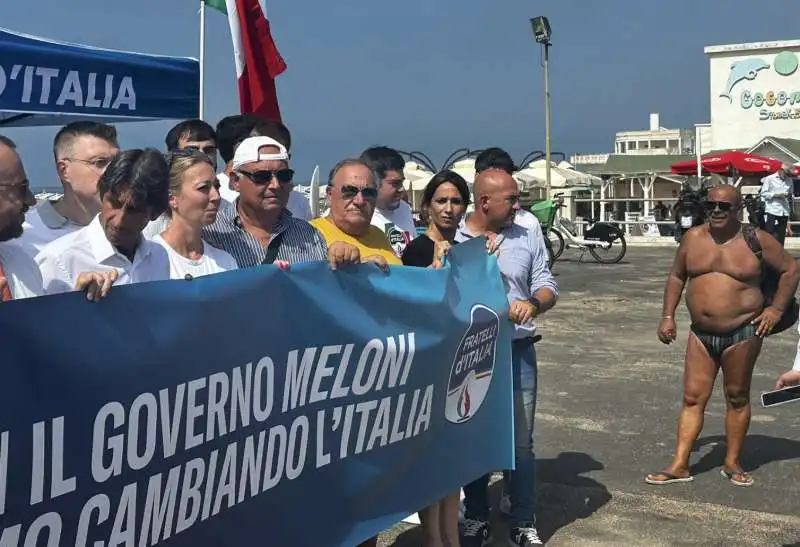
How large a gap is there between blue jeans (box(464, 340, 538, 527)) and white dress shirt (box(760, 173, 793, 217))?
1649 centimetres

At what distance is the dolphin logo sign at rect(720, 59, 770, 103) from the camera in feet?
140

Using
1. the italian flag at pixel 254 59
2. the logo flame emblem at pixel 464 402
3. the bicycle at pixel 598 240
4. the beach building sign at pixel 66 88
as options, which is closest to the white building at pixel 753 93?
the bicycle at pixel 598 240

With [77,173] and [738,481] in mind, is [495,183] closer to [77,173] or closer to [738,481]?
[77,173]

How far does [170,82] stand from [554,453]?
156 inches

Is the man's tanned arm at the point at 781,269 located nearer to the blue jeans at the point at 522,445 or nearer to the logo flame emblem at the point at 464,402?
the blue jeans at the point at 522,445

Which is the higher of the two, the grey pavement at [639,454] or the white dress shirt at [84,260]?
the white dress shirt at [84,260]

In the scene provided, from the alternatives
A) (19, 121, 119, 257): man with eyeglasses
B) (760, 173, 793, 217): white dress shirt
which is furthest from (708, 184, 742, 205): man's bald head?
(760, 173, 793, 217): white dress shirt

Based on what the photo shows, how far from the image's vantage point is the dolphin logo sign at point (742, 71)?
42.5 metres

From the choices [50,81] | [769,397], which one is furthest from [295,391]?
[50,81]

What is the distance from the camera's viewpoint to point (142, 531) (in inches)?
104

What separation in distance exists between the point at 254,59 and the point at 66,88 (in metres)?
1.88

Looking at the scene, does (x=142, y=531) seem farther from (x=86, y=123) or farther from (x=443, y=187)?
(x=443, y=187)

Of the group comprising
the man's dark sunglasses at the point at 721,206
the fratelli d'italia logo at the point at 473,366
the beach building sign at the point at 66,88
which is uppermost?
the beach building sign at the point at 66,88

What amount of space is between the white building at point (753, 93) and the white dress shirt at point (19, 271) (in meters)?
42.9
